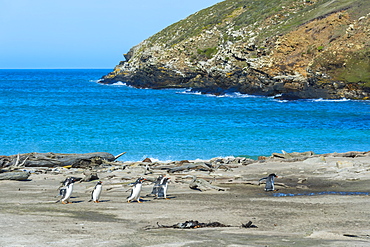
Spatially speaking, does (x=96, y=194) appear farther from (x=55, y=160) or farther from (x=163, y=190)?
(x=55, y=160)

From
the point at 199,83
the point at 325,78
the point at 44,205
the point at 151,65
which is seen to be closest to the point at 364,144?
the point at 44,205

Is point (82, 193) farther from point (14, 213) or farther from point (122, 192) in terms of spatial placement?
point (14, 213)

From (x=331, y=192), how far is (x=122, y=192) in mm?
7379

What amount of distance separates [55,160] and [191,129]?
65.9ft

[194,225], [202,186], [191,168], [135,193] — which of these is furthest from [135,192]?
[191,168]

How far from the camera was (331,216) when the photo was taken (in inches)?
537

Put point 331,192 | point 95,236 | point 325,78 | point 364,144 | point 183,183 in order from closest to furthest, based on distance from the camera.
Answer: point 95,236 → point 331,192 → point 183,183 → point 364,144 → point 325,78

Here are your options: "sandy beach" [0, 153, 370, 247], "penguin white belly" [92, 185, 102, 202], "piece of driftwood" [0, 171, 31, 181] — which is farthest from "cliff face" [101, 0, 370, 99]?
"penguin white belly" [92, 185, 102, 202]

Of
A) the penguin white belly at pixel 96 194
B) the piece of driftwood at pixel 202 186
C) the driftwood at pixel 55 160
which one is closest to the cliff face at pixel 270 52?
the driftwood at pixel 55 160

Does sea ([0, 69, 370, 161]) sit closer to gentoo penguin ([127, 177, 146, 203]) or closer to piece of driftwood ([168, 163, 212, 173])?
piece of driftwood ([168, 163, 212, 173])

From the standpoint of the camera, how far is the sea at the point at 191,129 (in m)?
34.7

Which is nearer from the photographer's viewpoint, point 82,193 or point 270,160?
point 82,193

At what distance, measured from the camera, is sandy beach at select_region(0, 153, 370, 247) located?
10.7 m

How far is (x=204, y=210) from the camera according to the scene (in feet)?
48.1
